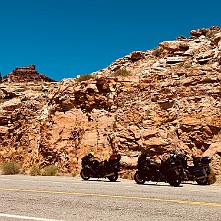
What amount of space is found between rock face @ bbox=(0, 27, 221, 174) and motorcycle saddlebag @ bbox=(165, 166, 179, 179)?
435 cm

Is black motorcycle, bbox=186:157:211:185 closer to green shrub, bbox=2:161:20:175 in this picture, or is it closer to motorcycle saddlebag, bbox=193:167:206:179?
motorcycle saddlebag, bbox=193:167:206:179

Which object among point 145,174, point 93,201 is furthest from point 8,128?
point 93,201

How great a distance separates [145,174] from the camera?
596 inches

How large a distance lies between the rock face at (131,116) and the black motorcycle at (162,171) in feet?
13.6

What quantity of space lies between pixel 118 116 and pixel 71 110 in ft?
13.1

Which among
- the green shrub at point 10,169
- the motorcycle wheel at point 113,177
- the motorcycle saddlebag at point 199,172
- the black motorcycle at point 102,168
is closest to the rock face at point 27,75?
the green shrub at point 10,169

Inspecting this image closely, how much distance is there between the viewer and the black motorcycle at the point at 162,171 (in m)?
14.2

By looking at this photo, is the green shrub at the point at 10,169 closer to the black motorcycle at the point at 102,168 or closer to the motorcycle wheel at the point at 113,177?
the black motorcycle at the point at 102,168

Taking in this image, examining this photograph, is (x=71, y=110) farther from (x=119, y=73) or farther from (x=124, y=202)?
(x=124, y=202)

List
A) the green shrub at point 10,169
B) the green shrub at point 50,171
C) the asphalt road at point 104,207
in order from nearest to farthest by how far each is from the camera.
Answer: the asphalt road at point 104,207 < the green shrub at point 50,171 < the green shrub at point 10,169

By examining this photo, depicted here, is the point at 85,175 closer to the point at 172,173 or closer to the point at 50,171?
the point at 50,171

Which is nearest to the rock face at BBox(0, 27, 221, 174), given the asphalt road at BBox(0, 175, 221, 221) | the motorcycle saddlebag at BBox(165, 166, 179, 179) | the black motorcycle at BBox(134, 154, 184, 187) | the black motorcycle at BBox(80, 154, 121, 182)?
the black motorcycle at BBox(80, 154, 121, 182)

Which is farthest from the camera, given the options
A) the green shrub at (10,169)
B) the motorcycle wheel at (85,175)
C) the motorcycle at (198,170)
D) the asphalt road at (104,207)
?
the green shrub at (10,169)

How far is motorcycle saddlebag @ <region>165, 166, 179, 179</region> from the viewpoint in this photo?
46.6ft
